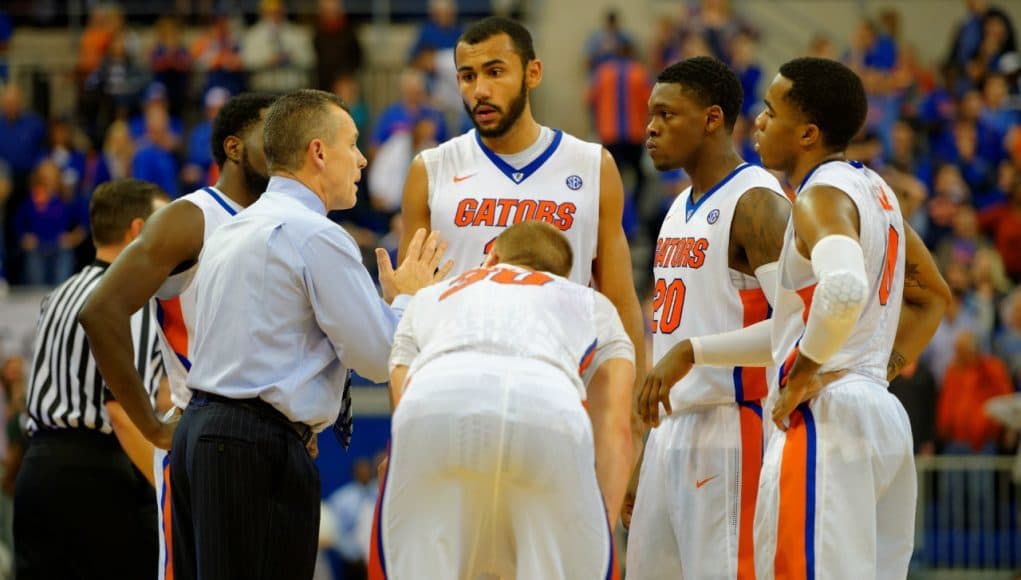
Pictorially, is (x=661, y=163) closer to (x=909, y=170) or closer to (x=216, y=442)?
(x=216, y=442)

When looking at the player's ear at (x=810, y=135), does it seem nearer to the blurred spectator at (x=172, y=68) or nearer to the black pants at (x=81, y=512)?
the black pants at (x=81, y=512)

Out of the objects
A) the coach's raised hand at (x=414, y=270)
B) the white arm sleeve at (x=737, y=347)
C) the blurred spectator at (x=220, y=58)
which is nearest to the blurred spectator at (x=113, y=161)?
the blurred spectator at (x=220, y=58)

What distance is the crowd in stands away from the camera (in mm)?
17250

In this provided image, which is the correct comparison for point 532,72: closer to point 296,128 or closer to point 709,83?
point 709,83

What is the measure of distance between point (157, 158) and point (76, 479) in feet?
36.6

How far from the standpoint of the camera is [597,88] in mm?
19688

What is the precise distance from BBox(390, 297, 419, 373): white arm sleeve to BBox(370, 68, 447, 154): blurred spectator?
42.6ft

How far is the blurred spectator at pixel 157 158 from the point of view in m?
18.2

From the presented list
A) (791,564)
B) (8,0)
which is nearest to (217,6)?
(8,0)

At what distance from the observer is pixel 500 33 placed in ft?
24.6

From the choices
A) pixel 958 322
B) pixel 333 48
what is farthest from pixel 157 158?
pixel 958 322

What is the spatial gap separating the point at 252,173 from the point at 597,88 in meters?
12.9

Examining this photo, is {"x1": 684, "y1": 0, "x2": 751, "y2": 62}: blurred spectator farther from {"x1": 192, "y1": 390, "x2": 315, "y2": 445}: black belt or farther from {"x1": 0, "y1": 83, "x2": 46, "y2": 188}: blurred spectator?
{"x1": 192, "y1": 390, "x2": 315, "y2": 445}: black belt

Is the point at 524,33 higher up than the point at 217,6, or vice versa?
the point at 217,6
